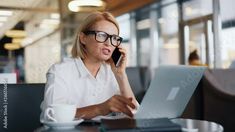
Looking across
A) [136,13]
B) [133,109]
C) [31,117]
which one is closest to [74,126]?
[133,109]

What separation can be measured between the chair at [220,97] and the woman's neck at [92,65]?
1.59m

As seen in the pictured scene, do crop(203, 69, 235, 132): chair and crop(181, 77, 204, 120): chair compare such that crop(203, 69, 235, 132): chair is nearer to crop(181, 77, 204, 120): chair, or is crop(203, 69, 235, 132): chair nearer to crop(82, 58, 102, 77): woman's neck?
crop(181, 77, 204, 120): chair

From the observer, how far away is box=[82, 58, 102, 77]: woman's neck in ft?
5.73

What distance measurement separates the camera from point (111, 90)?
1.77 metres

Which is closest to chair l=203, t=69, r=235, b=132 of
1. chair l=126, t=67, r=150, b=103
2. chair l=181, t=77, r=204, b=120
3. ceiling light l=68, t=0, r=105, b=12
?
chair l=181, t=77, r=204, b=120

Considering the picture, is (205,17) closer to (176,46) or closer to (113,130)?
(176,46)

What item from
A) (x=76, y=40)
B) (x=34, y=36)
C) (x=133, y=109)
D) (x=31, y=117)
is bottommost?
(x=31, y=117)

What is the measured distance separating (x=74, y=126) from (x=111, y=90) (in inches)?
20.8

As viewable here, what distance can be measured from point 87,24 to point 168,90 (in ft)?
2.27

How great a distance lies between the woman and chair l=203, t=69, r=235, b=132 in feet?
4.93

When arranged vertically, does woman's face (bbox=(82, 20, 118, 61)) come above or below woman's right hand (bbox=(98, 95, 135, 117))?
above

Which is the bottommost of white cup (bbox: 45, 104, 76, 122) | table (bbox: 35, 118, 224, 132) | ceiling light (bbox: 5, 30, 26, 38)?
table (bbox: 35, 118, 224, 132)

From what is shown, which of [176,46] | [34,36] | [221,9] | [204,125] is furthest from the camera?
[176,46]

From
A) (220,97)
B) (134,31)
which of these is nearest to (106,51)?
(220,97)
